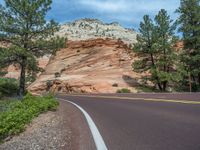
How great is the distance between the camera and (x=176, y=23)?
47.7 meters

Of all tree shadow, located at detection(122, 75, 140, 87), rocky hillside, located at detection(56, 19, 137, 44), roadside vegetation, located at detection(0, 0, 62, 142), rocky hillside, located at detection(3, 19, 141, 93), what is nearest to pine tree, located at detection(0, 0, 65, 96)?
roadside vegetation, located at detection(0, 0, 62, 142)

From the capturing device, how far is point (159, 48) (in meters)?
48.1

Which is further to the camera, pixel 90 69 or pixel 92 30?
pixel 92 30

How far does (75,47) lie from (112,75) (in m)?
19.5

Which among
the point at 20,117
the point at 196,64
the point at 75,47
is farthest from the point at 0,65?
the point at 75,47

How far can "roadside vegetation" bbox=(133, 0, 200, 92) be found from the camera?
47.3m

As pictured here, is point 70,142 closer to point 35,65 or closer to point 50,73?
point 35,65

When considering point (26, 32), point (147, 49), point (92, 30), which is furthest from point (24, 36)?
point (92, 30)

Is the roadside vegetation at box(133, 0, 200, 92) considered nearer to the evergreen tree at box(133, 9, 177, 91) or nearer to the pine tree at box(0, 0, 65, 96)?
the evergreen tree at box(133, 9, 177, 91)

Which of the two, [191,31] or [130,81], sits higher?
[191,31]

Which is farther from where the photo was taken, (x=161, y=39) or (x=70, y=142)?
(x=161, y=39)

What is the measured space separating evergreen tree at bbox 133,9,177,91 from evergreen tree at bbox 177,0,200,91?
227 centimetres

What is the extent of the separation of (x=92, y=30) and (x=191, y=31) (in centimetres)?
4876

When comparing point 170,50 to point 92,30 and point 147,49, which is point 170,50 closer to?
point 147,49
